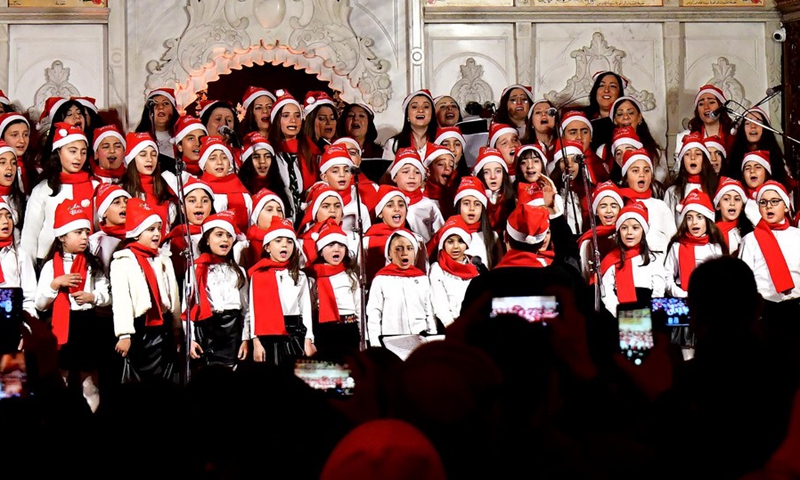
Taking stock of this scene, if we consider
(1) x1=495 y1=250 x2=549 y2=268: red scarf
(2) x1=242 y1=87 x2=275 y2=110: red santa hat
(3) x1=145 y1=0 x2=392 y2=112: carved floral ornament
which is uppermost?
(3) x1=145 y1=0 x2=392 y2=112: carved floral ornament

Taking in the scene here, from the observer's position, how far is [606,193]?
7.62 metres

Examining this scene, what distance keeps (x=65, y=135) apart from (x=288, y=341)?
6.88ft

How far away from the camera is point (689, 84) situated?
9867mm

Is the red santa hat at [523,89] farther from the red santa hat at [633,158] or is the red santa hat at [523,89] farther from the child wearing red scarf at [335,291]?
the child wearing red scarf at [335,291]

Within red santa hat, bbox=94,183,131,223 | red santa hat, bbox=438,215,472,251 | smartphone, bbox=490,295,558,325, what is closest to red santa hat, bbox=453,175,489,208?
red santa hat, bbox=438,215,472,251

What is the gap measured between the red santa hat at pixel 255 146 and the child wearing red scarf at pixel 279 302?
94cm

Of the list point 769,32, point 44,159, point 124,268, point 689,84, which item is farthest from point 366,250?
point 769,32

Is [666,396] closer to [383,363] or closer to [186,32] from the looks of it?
[383,363]

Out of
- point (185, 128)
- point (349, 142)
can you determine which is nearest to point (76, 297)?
point (185, 128)

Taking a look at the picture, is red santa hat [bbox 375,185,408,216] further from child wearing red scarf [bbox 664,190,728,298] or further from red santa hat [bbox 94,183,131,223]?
child wearing red scarf [bbox 664,190,728,298]

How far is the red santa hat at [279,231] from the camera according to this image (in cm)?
688

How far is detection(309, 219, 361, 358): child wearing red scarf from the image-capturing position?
22.7 ft

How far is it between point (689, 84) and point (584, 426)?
26.1ft

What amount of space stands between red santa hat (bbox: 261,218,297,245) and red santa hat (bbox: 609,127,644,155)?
107 inches
